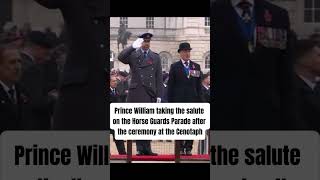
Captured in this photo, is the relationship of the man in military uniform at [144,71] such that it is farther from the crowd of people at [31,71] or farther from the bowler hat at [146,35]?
the crowd of people at [31,71]

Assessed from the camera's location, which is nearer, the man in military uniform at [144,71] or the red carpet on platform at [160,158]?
the red carpet on platform at [160,158]

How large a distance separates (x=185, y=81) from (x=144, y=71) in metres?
0.31

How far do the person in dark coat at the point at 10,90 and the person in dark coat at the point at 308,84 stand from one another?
1.36 m

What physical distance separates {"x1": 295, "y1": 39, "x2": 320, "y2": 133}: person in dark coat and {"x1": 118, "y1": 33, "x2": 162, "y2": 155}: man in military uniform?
0.97 m

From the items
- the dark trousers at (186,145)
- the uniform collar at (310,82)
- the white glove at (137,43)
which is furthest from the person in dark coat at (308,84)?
the white glove at (137,43)

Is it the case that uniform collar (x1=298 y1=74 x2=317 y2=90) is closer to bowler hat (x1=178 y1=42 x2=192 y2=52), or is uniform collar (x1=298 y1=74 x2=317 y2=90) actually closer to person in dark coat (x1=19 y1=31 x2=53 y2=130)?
bowler hat (x1=178 y1=42 x2=192 y2=52)

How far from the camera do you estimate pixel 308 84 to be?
2934 millimetres

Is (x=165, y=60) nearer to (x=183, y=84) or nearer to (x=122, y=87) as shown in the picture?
(x=183, y=84)

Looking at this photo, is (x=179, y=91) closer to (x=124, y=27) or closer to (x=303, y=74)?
(x=124, y=27)

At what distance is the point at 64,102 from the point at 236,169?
3.00 ft

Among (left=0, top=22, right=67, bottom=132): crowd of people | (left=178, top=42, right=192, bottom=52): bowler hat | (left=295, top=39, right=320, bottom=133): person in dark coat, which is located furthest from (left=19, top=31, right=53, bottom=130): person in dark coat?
(left=295, top=39, right=320, bottom=133): person in dark coat

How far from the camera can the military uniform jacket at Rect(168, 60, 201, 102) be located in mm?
3520

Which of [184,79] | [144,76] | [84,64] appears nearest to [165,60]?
[184,79]

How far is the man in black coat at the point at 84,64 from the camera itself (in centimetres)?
294
